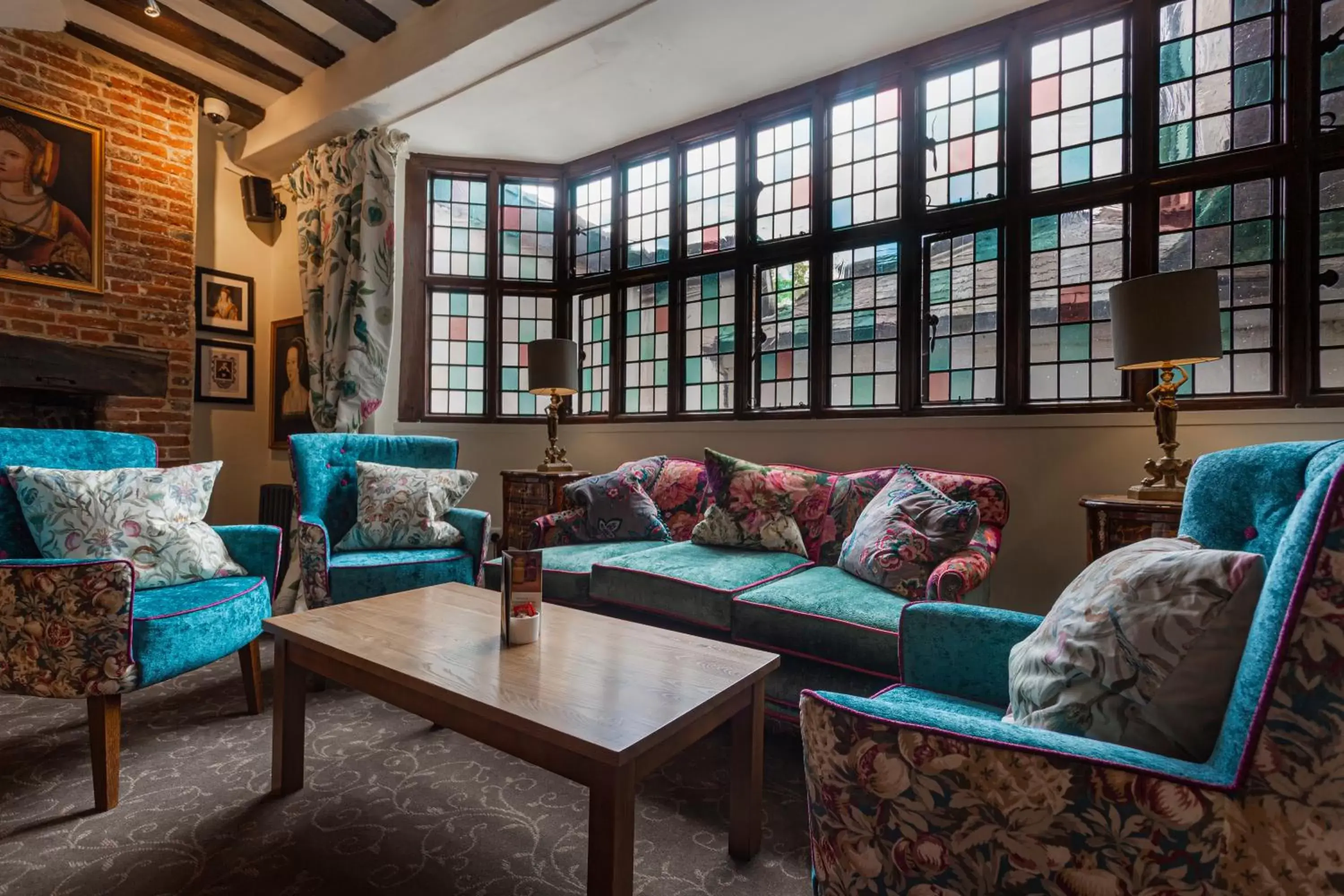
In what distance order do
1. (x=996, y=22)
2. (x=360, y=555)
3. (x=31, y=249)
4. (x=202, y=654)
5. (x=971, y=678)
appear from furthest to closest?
(x=31, y=249) < (x=996, y=22) < (x=360, y=555) < (x=202, y=654) < (x=971, y=678)

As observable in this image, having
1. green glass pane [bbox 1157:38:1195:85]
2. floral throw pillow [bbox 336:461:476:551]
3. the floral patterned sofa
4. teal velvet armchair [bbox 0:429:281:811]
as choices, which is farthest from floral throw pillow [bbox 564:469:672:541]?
green glass pane [bbox 1157:38:1195:85]

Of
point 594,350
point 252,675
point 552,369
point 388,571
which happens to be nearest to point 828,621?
point 388,571

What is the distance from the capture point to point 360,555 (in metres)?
2.81

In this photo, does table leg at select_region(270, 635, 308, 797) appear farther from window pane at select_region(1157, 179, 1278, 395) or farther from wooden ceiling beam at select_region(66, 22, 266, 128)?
wooden ceiling beam at select_region(66, 22, 266, 128)

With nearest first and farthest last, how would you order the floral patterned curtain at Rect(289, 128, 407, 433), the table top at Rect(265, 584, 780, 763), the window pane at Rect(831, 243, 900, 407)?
the table top at Rect(265, 584, 780, 763), the window pane at Rect(831, 243, 900, 407), the floral patterned curtain at Rect(289, 128, 407, 433)

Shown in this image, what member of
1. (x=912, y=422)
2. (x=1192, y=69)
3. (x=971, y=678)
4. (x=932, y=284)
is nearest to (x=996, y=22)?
(x=1192, y=69)

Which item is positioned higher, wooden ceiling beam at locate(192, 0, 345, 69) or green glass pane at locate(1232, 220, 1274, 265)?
wooden ceiling beam at locate(192, 0, 345, 69)

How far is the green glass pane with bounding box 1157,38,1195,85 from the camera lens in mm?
2688

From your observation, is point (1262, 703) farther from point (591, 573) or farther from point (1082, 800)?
point (591, 573)

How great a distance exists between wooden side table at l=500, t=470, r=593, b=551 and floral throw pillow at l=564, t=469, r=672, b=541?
0.51 m

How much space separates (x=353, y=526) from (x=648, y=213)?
8.83ft

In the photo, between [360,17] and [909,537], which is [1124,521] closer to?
[909,537]

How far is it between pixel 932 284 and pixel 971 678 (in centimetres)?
237

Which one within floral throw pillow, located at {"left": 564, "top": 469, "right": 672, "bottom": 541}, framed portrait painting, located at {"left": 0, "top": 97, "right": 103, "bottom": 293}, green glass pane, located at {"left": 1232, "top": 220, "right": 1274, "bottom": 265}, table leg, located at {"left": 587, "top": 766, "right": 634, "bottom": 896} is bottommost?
table leg, located at {"left": 587, "top": 766, "right": 634, "bottom": 896}
